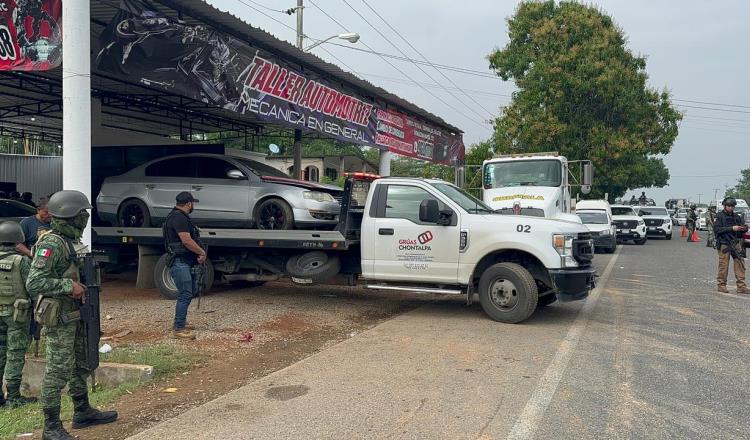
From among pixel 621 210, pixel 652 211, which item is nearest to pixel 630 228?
pixel 621 210

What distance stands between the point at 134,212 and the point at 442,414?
8049 mm

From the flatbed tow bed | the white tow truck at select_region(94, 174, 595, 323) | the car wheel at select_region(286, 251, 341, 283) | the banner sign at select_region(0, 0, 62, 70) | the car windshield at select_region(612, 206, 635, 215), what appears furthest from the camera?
the car windshield at select_region(612, 206, 635, 215)

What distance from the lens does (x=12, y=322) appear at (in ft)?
16.2

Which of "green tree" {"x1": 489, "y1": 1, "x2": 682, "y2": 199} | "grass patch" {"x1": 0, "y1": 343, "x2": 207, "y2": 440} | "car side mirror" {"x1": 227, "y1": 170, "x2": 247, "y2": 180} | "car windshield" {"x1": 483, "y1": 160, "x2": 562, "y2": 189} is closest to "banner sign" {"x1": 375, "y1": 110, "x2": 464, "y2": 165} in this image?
"green tree" {"x1": 489, "y1": 1, "x2": 682, "y2": 199}

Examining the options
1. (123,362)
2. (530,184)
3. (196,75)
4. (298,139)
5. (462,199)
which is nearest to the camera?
(123,362)

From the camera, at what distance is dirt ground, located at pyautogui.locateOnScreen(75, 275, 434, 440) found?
16.3 feet

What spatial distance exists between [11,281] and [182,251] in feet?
8.19

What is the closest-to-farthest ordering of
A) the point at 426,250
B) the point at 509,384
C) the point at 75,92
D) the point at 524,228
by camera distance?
1. the point at 509,384
2. the point at 75,92
3. the point at 524,228
4. the point at 426,250

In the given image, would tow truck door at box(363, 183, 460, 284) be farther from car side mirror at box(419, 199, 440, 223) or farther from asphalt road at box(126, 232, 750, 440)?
asphalt road at box(126, 232, 750, 440)

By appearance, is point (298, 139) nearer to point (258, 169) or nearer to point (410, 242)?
point (258, 169)

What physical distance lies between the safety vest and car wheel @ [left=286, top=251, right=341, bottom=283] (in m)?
4.45

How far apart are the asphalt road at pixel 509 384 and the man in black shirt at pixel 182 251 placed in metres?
2.02

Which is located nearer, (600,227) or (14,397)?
(14,397)

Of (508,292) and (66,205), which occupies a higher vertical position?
(66,205)
